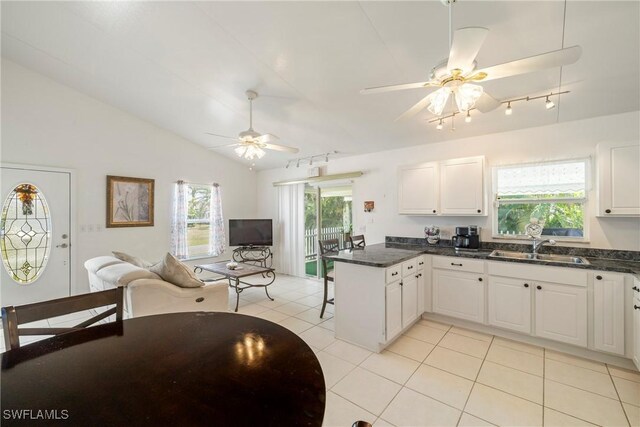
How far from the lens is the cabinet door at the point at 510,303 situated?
2.73 metres

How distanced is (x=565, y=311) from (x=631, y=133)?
198cm

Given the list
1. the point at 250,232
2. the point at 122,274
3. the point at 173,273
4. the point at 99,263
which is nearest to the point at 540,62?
the point at 173,273

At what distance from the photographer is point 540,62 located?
4.65 ft

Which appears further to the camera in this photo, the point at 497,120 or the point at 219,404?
the point at 497,120

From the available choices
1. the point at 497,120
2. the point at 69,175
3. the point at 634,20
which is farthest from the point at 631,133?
the point at 69,175

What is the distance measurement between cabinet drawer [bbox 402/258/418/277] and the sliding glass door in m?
2.12

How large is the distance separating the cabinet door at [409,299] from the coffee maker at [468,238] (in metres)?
0.82

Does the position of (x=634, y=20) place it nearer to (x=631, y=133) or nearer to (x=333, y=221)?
(x=631, y=133)

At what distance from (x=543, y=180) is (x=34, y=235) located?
666 centimetres

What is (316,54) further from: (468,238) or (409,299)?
(468,238)

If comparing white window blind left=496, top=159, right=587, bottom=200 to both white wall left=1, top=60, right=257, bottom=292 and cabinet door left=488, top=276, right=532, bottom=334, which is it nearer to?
cabinet door left=488, top=276, right=532, bottom=334

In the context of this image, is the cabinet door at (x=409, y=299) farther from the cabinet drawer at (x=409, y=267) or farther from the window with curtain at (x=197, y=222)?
the window with curtain at (x=197, y=222)

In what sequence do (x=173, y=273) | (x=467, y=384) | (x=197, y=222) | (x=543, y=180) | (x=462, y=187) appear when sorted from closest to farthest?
(x=467, y=384) < (x=173, y=273) < (x=543, y=180) < (x=462, y=187) < (x=197, y=222)

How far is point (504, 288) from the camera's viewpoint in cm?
284
